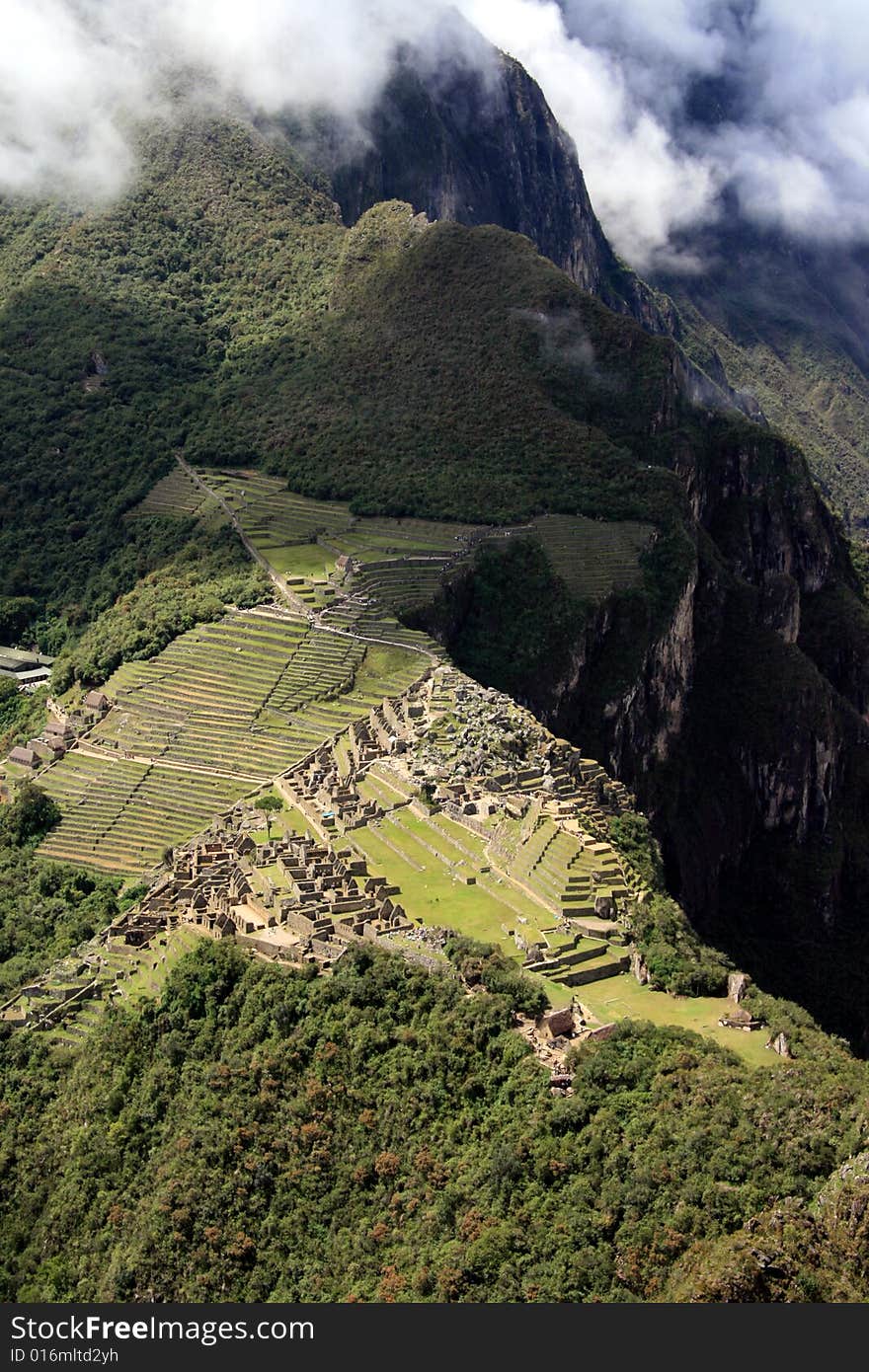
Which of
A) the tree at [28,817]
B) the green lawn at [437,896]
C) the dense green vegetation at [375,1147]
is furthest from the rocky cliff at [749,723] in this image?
the dense green vegetation at [375,1147]

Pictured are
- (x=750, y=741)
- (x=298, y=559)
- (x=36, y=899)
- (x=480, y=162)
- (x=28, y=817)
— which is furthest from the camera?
(x=480, y=162)

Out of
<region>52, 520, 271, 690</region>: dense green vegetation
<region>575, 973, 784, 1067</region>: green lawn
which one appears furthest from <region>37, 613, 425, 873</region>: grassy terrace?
<region>575, 973, 784, 1067</region>: green lawn

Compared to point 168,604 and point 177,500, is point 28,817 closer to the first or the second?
point 168,604

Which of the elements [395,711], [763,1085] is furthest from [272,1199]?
[395,711]

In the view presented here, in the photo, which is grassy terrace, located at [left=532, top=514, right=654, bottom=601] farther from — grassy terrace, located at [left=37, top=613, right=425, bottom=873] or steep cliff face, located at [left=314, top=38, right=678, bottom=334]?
steep cliff face, located at [left=314, top=38, right=678, bottom=334]

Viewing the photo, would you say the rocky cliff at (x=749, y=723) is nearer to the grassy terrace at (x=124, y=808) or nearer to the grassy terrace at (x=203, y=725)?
the grassy terrace at (x=203, y=725)

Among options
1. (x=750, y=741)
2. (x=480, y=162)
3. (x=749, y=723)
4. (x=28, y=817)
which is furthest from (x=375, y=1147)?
(x=480, y=162)
